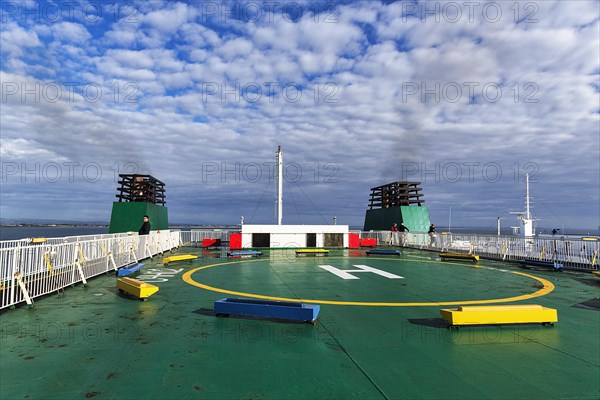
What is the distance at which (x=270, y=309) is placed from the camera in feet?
25.5

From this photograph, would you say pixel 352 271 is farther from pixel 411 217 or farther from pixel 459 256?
pixel 411 217

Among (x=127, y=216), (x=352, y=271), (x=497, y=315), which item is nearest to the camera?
(x=497, y=315)

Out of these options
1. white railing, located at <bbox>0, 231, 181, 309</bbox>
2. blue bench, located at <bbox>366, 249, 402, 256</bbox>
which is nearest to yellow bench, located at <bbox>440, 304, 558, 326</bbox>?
white railing, located at <bbox>0, 231, 181, 309</bbox>

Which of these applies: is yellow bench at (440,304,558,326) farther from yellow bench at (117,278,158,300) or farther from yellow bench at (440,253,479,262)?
yellow bench at (440,253,479,262)

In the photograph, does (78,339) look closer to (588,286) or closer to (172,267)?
(172,267)

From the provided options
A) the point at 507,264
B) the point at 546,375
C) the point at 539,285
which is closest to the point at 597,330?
the point at 546,375

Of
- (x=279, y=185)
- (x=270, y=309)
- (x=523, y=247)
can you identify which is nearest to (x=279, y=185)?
(x=279, y=185)

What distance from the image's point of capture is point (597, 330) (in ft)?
24.6

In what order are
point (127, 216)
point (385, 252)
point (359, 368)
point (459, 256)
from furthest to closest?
point (127, 216)
point (385, 252)
point (459, 256)
point (359, 368)

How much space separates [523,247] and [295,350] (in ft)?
67.6

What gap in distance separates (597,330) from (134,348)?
961 centimetres

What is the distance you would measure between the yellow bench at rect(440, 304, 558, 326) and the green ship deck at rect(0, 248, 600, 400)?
0.65 ft

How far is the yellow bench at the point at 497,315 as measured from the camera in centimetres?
725

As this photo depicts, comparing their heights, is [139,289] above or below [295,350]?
above
